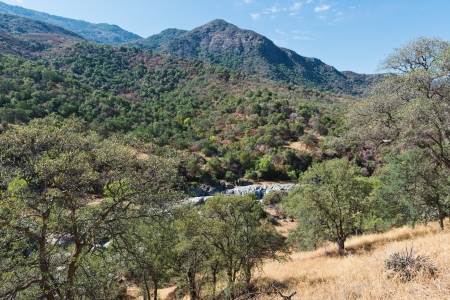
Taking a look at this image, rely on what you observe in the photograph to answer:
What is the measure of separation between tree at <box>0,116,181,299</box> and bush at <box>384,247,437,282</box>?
712 centimetres

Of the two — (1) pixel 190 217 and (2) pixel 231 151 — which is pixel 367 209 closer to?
(1) pixel 190 217

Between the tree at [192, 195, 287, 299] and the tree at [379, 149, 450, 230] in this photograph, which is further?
the tree at [379, 149, 450, 230]

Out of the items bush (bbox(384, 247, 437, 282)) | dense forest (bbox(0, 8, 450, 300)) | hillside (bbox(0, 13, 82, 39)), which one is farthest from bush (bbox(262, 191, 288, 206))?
hillside (bbox(0, 13, 82, 39))

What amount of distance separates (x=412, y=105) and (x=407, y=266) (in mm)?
6793

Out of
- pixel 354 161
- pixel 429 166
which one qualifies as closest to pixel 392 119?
pixel 429 166

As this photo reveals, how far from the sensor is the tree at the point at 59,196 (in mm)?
6488

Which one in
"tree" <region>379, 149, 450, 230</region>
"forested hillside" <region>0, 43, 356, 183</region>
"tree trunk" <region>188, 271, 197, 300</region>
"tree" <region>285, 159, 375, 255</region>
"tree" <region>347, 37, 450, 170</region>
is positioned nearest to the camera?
"tree" <region>347, 37, 450, 170</region>

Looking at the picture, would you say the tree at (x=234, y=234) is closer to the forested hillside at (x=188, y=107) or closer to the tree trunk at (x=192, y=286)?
the tree trunk at (x=192, y=286)

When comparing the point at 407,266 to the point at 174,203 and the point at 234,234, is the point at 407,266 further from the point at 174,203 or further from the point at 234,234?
the point at 234,234

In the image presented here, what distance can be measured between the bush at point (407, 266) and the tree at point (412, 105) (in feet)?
18.1

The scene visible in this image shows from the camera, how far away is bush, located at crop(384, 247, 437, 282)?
5945 mm

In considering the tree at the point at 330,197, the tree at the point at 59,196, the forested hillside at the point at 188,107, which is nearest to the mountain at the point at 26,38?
the forested hillside at the point at 188,107

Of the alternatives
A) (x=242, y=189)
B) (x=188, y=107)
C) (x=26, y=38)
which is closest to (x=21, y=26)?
(x=26, y=38)

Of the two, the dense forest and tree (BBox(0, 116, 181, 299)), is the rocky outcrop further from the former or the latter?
tree (BBox(0, 116, 181, 299))
